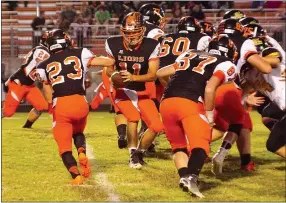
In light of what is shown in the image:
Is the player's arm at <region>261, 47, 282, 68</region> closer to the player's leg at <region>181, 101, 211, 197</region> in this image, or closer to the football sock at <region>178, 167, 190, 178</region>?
the player's leg at <region>181, 101, 211, 197</region>

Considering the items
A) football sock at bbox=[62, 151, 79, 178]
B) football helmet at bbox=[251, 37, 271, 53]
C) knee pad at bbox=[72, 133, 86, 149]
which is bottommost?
football sock at bbox=[62, 151, 79, 178]

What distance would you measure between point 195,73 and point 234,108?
1.30 metres

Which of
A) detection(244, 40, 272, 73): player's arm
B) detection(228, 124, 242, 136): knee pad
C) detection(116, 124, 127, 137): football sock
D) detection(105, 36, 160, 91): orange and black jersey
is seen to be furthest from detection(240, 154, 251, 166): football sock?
detection(116, 124, 127, 137): football sock

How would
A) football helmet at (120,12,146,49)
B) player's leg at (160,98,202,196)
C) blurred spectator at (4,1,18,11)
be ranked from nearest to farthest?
1. player's leg at (160,98,202,196)
2. football helmet at (120,12,146,49)
3. blurred spectator at (4,1,18,11)

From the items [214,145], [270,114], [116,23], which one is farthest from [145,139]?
[116,23]

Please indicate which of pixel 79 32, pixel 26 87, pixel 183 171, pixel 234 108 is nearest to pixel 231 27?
pixel 234 108

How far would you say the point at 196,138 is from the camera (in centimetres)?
680

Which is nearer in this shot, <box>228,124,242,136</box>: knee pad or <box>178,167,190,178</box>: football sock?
<box>178,167,190,178</box>: football sock

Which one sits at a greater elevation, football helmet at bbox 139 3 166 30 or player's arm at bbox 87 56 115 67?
football helmet at bbox 139 3 166 30

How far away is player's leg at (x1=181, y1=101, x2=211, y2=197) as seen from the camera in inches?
266

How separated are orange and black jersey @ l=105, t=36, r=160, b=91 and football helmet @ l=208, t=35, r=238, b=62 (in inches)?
49.4

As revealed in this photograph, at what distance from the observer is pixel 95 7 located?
61.5 ft

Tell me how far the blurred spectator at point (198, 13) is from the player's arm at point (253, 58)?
33.2 ft

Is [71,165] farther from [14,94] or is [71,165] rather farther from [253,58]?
[14,94]
